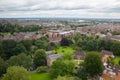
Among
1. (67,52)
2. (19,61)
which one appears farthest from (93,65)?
(19,61)

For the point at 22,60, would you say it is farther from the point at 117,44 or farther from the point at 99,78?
the point at 117,44

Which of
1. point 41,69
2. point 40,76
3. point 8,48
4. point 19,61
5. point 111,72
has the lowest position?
point 40,76

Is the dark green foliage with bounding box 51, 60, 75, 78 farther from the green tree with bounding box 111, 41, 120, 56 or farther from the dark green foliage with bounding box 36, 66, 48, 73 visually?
the green tree with bounding box 111, 41, 120, 56

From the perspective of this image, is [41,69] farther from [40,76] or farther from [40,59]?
[40,59]

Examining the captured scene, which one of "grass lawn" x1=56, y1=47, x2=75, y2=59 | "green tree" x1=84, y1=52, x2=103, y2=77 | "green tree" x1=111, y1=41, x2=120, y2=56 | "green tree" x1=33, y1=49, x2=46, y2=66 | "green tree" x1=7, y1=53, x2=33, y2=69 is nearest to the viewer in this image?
"green tree" x1=84, y1=52, x2=103, y2=77

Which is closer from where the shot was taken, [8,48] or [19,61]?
[19,61]

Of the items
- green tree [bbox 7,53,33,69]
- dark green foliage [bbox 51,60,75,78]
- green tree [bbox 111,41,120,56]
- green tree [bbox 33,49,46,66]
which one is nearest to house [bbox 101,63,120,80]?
dark green foliage [bbox 51,60,75,78]

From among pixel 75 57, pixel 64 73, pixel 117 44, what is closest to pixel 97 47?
pixel 117 44

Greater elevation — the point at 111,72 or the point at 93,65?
the point at 93,65

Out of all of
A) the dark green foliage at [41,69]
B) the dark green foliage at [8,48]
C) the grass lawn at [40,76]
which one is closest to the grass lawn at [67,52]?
the dark green foliage at [41,69]
